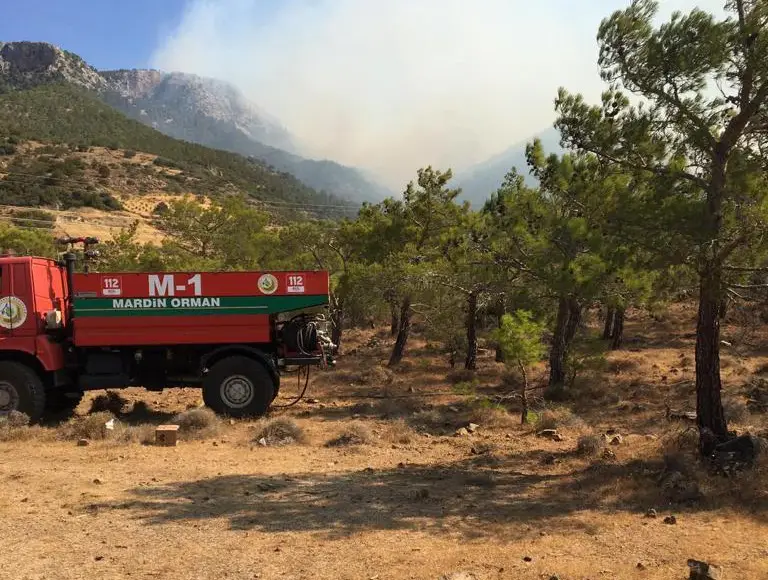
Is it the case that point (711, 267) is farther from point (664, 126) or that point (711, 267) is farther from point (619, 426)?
point (619, 426)

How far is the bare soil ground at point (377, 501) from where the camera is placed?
4.45 m

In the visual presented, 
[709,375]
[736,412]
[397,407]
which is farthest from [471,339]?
[709,375]

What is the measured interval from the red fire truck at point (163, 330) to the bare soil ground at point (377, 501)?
3.03 ft

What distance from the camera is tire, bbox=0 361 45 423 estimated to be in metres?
9.32

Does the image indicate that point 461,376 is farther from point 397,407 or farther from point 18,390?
point 18,390

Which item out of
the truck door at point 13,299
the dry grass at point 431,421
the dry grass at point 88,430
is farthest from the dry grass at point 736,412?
the truck door at point 13,299

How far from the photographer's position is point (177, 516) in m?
5.43

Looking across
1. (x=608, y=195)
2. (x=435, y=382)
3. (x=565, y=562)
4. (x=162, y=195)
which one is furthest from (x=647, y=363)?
(x=162, y=195)

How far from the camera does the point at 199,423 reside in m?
9.28

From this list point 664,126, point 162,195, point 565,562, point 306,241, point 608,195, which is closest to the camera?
point 565,562

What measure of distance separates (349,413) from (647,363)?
11.9m

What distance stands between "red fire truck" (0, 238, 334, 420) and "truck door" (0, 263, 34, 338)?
0.02 m

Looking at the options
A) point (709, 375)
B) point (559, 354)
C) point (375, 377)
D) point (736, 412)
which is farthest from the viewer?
point (375, 377)

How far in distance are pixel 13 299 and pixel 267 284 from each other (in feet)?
13.5
